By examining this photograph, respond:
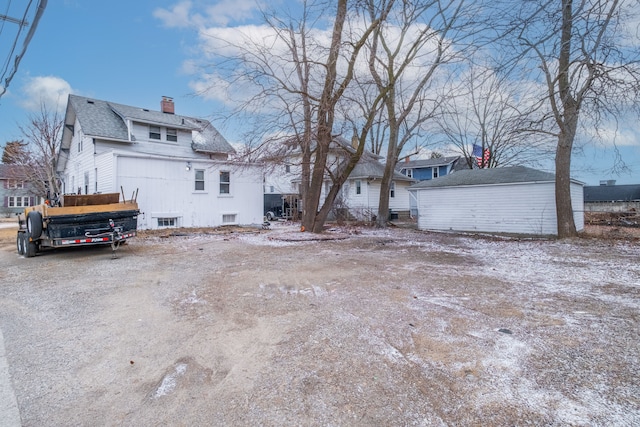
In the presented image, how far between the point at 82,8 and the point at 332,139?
8.52m

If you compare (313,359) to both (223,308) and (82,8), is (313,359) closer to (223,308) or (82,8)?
(223,308)

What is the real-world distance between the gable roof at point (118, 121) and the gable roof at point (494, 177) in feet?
36.9

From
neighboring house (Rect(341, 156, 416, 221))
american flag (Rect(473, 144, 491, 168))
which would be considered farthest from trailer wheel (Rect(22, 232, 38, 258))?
american flag (Rect(473, 144, 491, 168))

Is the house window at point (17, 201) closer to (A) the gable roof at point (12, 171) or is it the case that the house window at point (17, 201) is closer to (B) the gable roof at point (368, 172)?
(A) the gable roof at point (12, 171)

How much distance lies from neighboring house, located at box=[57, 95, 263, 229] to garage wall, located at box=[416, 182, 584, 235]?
9.17 meters

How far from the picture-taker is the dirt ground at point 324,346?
2307 millimetres

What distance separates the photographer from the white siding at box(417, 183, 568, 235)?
14.5m

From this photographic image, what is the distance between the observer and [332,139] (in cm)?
1314

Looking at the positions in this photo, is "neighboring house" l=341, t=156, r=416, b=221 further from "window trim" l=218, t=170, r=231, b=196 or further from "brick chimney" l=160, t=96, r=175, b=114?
"brick chimney" l=160, t=96, r=175, b=114

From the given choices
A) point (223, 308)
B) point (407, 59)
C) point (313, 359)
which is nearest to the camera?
point (313, 359)

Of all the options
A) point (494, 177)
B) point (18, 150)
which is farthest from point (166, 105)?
point (494, 177)

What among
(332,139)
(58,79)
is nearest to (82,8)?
(332,139)

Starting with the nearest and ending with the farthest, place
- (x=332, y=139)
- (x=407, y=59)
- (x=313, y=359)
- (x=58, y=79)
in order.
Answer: (x=313, y=359) < (x=332, y=139) < (x=407, y=59) < (x=58, y=79)

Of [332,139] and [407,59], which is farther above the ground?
[407,59]
